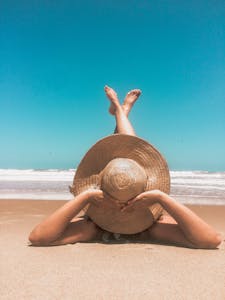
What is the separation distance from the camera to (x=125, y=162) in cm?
345

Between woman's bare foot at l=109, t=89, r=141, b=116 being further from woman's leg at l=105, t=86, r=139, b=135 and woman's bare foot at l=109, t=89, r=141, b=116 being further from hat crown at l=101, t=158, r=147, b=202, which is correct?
hat crown at l=101, t=158, r=147, b=202

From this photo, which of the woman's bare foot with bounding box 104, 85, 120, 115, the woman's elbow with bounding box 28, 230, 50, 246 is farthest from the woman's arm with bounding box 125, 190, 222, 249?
the woman's bare foot with bounding box 104, 85, 120, 115

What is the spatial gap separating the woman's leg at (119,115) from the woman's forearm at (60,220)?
1706 millimetres

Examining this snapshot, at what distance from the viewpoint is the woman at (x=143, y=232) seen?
11.2ft

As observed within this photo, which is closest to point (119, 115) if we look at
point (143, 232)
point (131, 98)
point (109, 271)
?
point (131, 98)

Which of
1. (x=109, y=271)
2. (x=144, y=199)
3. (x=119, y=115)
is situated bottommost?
(x=109, y=271)

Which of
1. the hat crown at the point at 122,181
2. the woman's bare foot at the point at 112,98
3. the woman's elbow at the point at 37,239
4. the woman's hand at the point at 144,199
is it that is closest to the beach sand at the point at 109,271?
the woman's elbow at the point at 37,239

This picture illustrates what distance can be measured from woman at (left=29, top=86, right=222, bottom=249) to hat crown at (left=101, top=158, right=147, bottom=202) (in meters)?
0.10

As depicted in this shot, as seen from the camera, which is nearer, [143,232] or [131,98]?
[143,232]

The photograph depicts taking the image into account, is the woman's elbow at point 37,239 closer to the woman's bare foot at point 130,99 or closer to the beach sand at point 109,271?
the beach sand at point 109,271

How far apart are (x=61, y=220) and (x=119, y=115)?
8.45 feet

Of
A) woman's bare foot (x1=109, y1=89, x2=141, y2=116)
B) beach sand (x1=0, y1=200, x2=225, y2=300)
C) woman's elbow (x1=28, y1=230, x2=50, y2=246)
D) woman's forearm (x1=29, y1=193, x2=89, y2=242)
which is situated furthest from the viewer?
woman's bare foot (x1=109, y1=89, x2=141, y2=116)

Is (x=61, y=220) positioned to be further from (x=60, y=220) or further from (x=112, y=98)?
(x=112, y=98)

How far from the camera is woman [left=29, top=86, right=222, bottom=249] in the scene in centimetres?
341
